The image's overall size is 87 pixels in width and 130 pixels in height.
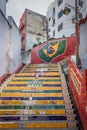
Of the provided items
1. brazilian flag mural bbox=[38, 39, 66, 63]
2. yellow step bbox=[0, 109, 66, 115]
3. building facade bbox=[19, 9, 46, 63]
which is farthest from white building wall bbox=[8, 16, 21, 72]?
building facade bbox=[19, 9, 46, 63]

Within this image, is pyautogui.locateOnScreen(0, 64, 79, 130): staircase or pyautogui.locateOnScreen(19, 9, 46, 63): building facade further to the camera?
pyautogui.locateOnScreen(19, 9, 46, 63): building facade

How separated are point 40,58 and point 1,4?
983 centimetres

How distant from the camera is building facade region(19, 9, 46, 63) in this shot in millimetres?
40400

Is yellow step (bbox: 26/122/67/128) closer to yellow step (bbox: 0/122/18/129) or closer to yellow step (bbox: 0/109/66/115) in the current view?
yellow step (bbox: 0/122/18/129)

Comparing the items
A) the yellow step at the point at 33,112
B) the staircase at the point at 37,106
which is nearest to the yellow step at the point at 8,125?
the staircase at the point at 37,106

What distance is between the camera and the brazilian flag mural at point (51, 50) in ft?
80.5

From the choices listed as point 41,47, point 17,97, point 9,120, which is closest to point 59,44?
point 41,47

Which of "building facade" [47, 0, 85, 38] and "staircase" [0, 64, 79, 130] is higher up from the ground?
"building facade" [47, 0, 85, 38]

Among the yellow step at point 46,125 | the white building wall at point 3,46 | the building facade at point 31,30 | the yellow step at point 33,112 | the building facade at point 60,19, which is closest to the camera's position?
the yellow step at point 46,125

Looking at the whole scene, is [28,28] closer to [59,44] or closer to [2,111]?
[59,44]

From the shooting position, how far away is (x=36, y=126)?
7074 mm

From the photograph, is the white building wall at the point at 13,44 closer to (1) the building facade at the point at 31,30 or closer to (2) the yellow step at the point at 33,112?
(2) the yellow step at the point at 33,112

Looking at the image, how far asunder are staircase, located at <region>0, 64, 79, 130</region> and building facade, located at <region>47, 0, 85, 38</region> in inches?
1047

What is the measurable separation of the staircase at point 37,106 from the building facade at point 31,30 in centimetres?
2767
